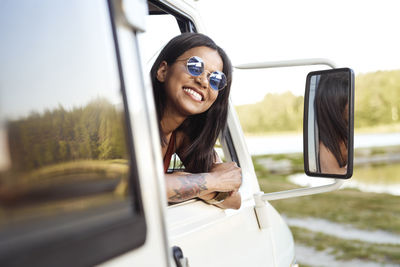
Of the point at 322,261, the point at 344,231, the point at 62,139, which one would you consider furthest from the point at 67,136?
the point at 344,231

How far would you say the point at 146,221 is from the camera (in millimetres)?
846

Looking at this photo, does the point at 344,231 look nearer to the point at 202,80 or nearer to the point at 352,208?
the point at 352,208

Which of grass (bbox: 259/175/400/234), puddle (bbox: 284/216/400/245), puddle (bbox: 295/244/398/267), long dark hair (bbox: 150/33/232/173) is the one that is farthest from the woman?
grass (bbox: 259/175/400/234)

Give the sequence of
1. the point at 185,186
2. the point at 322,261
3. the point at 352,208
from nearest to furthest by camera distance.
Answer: the point at 185,186, the point at 322,261, the point at 352,208

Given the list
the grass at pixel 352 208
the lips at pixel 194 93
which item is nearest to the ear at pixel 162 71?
the lips at pixel 194 93

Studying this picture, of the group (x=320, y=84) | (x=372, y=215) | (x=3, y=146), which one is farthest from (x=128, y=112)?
(x=372, y=215)

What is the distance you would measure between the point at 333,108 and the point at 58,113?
1.25 m

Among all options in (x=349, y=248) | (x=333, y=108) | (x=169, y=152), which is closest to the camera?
(x=333, y=108)

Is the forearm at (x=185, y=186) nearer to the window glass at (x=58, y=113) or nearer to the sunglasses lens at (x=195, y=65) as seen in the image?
the sunglasses lens at (x=195, y=65)

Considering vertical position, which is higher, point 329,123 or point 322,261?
point 329,123

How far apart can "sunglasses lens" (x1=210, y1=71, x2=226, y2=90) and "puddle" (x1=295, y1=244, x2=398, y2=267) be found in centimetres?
526

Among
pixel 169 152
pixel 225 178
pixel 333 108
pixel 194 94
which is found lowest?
pixel 225 178

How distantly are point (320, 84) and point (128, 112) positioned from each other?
3.63 ft

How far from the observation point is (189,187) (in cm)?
160
